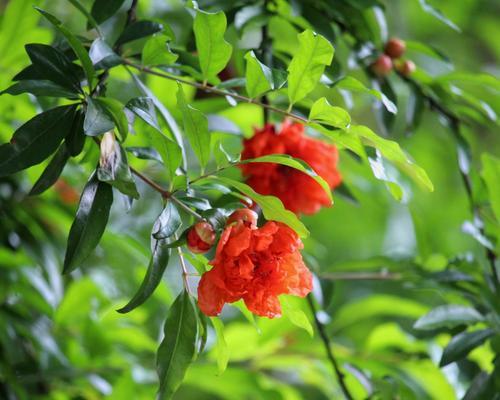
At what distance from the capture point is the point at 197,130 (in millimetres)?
510

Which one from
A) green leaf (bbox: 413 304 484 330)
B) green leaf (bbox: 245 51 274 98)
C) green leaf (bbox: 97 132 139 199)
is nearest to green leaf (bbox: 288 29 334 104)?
green leaf (bbox: 245 51 274 98)

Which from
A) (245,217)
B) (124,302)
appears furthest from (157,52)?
(124,302)

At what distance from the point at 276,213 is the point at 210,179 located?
0.21 feet

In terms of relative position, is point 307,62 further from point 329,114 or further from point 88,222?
point 88,222

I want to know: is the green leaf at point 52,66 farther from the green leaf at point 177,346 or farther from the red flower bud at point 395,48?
the red flower bud at point 395,48

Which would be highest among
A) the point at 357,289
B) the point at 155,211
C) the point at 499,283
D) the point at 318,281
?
the point at 499,283

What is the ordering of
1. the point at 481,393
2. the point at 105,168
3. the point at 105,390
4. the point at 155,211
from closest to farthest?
the point at 105,168
the point at 481,393
the point at 105,390
the point at 155,211

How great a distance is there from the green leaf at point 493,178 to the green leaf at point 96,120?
35 cm

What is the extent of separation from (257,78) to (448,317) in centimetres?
27

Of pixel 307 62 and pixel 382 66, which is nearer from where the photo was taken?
pixel 307 62

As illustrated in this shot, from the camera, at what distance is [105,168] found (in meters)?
0.45

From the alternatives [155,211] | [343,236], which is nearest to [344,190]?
[155,211]

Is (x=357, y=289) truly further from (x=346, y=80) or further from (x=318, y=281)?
(x=346, y=80)

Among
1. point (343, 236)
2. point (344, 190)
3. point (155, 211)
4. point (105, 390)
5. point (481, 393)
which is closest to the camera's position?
point (481, 393)
